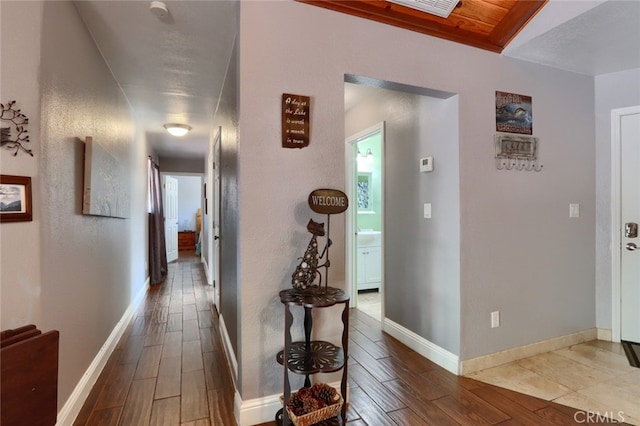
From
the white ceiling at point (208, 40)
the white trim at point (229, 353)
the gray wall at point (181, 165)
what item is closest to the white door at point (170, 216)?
the gray wall at point (181, 165)

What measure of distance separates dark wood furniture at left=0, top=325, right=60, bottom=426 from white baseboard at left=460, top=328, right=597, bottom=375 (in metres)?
2.39

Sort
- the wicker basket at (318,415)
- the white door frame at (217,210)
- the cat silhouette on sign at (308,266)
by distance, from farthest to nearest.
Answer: the white door frame at (217,210), the cat silhouette on sign at (308,266), the wicker basket at (318,415)

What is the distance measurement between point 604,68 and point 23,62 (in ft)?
13.4

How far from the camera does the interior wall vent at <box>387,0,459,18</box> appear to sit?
6.84 feet

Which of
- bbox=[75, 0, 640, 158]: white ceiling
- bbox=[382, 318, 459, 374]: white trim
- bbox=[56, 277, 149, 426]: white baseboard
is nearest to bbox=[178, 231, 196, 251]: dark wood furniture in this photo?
bbox=[56, 277, 149, 426]: white baseboard

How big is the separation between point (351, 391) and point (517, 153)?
7.21 ft

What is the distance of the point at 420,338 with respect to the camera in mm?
2648

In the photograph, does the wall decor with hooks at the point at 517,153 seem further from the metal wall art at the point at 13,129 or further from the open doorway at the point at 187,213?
the open doorway at the point at 187,213

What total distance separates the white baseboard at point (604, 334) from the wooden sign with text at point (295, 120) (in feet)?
10.6

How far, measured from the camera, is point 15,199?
1.36 metres

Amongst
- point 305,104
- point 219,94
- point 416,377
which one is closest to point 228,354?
point 416,377

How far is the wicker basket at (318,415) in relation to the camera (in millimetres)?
1514

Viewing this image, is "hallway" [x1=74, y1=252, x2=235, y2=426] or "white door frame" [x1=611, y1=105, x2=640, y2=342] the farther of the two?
"white door frame" [x1=611, y1=105, x2=640, y2=342]

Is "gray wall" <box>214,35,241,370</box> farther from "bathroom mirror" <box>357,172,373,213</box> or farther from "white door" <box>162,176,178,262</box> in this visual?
"white door" <box>162,176,178,262</box>
